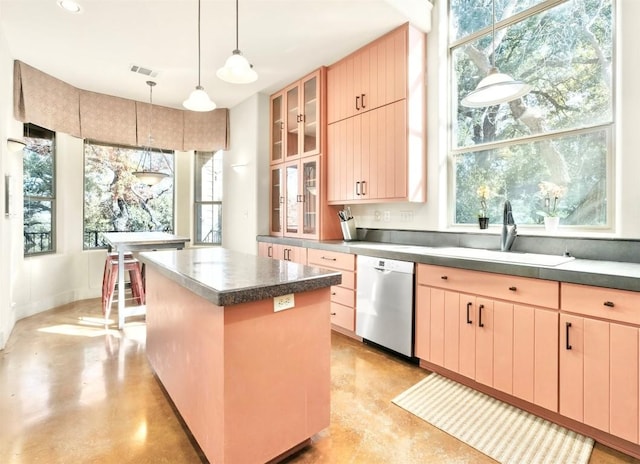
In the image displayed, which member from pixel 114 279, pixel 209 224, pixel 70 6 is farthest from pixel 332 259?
pixel 209 224

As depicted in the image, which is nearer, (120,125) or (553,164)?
(553,164)

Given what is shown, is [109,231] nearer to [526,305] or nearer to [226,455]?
[226,455]

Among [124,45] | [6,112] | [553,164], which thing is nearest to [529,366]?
[553,164]

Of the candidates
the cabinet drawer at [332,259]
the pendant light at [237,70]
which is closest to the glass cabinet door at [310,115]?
the cabinet drawer at [332,259]

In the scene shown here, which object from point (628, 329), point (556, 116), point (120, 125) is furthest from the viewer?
point (120, 125)

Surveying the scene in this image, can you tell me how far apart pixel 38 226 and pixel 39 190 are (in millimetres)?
448

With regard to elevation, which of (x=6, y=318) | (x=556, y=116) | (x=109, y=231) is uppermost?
(x=556, y=116)

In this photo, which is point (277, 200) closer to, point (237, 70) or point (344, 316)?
point (344, 316)

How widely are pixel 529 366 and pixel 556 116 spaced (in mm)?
1775

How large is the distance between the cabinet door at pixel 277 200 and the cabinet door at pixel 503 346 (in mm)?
2849

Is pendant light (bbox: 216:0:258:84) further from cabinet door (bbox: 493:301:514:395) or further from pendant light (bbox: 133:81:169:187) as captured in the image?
pendant light (bbox: 133:81:169:187)

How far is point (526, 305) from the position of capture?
193 cm

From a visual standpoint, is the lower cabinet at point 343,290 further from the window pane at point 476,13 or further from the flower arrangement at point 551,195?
the window pane at point 476,13

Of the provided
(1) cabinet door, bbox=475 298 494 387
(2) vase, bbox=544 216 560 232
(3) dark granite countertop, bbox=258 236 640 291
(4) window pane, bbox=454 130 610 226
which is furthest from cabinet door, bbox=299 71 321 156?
(1) cabinet door, bbox=475 298 494 387
